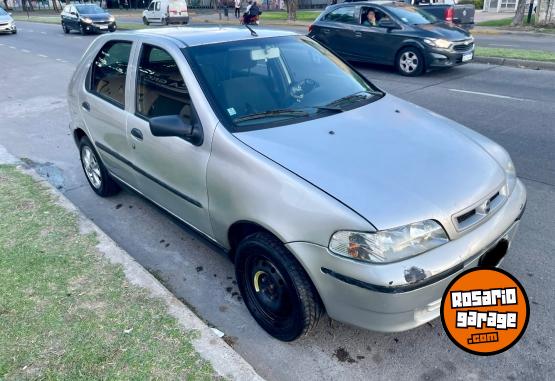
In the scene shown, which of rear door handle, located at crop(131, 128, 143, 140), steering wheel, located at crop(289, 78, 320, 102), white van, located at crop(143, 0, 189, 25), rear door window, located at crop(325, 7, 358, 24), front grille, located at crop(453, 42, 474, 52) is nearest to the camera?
steering wheel, located at crop(289, 78, 320, 102)

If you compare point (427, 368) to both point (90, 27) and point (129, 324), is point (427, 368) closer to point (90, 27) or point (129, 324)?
point (129, 324)

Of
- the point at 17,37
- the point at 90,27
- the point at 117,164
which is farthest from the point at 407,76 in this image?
the point at 17,37

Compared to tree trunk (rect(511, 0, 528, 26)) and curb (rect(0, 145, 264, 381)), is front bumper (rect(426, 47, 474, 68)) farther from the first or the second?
tree trunk (rect(511, 0, 528, 26))

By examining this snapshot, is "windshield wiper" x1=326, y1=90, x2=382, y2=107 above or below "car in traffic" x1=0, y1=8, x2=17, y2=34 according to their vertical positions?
above

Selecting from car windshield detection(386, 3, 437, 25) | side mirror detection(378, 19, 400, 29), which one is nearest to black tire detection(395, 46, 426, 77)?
side mirror detection(378, 19, 400, 29)

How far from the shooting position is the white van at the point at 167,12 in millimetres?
27625

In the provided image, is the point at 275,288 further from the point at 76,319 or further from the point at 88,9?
the point at 88,9

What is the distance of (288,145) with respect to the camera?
9.20 ft

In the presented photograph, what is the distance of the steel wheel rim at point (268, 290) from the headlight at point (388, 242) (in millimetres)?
469

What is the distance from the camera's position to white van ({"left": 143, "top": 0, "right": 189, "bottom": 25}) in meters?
27.6

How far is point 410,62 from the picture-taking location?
10633 millimetres

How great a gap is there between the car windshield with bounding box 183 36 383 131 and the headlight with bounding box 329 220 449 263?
1036 millimetres

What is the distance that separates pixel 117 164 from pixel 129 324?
1.78 metres

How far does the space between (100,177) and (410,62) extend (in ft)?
26.3
